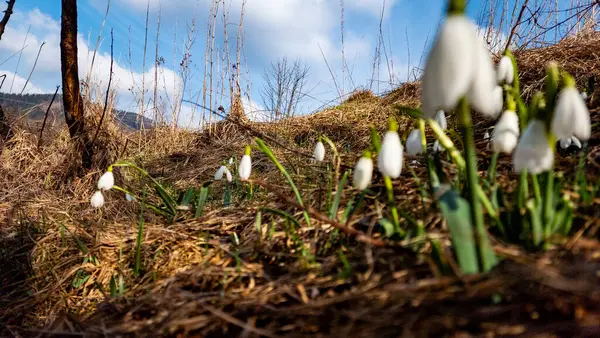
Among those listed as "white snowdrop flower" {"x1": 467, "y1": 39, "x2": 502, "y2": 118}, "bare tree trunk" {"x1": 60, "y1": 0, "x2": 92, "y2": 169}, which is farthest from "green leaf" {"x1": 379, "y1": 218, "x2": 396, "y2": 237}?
"bare tree trunk" {"x1": 60, "y1": 0, "x2": 92, "y2": 169}

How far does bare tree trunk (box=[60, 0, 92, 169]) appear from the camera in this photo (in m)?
3.21

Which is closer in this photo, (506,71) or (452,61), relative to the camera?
(452,61)

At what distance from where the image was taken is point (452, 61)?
60 cm

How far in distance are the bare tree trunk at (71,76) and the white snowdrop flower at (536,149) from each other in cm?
338

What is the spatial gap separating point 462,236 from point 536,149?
238 mm

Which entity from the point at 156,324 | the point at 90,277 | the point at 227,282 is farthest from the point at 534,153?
the point at 90,277

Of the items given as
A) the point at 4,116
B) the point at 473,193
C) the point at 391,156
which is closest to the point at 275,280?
the point at 391,156

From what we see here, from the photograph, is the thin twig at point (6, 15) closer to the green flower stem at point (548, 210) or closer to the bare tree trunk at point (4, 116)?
the bare tree trunk at point (4, 116)

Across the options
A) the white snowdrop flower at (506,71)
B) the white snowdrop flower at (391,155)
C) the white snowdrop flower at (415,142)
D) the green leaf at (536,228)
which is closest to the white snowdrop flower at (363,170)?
the white snowdrop flower at (391,155)

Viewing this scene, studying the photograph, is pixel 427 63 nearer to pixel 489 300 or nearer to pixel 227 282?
pixel 489 300

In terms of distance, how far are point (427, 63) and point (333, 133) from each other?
3.50 metres

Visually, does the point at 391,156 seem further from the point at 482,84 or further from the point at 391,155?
the point at 482,84

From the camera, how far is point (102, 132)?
143 inches

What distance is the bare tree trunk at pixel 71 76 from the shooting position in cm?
321
